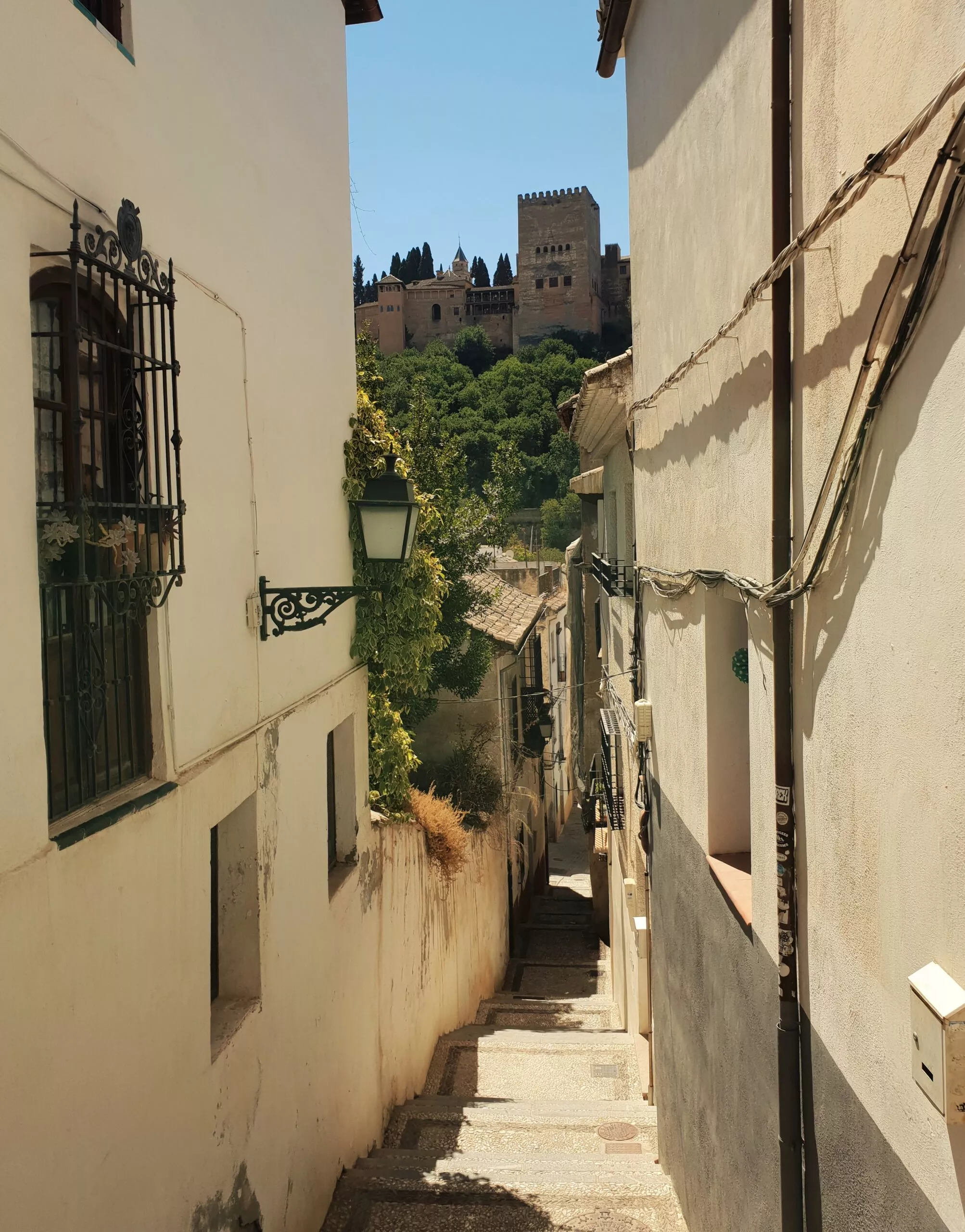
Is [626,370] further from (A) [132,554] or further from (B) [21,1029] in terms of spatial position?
(B) [21,1029]

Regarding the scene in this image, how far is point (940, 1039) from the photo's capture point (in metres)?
2.31

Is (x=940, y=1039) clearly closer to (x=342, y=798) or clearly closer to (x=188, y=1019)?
(x=188, y=1019)

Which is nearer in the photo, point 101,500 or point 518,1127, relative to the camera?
point 101,500

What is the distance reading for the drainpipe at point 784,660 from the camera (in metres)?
3.57

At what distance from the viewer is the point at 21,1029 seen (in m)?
2.89

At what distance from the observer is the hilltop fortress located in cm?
7925

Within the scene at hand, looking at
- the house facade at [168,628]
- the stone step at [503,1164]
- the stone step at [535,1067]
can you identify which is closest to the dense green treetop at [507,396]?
the stone step at [535,1067]

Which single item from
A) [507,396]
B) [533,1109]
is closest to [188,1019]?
[533,1109]

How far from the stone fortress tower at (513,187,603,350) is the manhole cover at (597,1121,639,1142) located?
7624 cm

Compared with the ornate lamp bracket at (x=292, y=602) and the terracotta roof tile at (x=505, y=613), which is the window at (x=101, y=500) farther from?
the terracotta roof tile at (x=505, y=613)

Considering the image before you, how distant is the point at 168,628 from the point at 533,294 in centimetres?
8042

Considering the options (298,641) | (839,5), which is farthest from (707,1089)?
(839,5)

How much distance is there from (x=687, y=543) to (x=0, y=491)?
3714 mm

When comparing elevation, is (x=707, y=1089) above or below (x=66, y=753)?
below
